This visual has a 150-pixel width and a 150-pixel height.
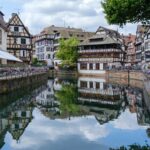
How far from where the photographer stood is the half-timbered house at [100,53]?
317 feet

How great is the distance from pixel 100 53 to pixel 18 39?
72.5 feet

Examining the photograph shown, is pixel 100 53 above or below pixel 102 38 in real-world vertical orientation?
below

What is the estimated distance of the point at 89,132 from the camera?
22688 millimetres

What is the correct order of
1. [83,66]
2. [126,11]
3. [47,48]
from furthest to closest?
[47,48]
[83,66]
[126,11]


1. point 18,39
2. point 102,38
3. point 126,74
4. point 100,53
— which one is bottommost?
point 126,74

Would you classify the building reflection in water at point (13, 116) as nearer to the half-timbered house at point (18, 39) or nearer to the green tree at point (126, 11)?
the green tree at point (126, 11)

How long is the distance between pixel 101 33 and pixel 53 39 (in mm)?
28477

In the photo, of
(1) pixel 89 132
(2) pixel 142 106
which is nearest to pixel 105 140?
(1) pixel 89 132

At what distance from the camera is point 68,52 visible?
105 meters

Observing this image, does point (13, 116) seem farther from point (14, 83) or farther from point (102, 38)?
point (102, 38)

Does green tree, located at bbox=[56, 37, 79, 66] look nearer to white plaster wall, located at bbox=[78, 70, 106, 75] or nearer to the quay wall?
white plaster wall, located at bbox=[78, 70, 106, 75]

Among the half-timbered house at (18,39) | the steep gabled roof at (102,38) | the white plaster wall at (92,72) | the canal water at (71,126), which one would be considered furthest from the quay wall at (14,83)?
the white plaster wall at (92,72)

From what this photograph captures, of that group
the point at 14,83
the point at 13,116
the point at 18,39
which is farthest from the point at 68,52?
the point at 13,116

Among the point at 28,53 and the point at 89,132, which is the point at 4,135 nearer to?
the point at 89,132
